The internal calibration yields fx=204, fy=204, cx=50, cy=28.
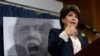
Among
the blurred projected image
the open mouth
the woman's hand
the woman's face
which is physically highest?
the woman's face

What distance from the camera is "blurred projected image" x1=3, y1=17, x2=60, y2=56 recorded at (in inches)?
87.9

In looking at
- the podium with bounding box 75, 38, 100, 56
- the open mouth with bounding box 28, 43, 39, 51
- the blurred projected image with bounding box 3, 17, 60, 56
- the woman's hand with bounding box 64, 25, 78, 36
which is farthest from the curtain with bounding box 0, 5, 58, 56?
the podium with bounding box 75, 38, 100, 56

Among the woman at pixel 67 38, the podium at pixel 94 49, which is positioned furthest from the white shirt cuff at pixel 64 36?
the podium at pixel 94 49

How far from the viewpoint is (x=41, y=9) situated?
2908mm

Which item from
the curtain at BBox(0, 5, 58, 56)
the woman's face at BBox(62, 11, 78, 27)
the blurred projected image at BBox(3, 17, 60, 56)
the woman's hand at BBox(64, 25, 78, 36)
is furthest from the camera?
the curtain at BBox(0, 5, 58, 56)

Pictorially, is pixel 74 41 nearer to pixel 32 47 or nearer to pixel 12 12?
pixel 32 47

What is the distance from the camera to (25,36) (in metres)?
2.39

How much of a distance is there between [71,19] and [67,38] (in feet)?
0.50

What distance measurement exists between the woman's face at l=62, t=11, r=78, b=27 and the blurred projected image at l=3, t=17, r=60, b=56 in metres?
0.98

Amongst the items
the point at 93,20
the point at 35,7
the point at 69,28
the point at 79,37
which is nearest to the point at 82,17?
the point at 93,20

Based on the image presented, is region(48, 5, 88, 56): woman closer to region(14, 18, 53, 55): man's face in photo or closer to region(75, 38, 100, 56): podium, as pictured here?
region(75, 38, 100, 56): podium

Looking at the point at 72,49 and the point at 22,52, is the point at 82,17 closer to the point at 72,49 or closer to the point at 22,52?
the point at 22,52

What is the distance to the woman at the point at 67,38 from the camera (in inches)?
50.2

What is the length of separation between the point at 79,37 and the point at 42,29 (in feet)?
3.68
